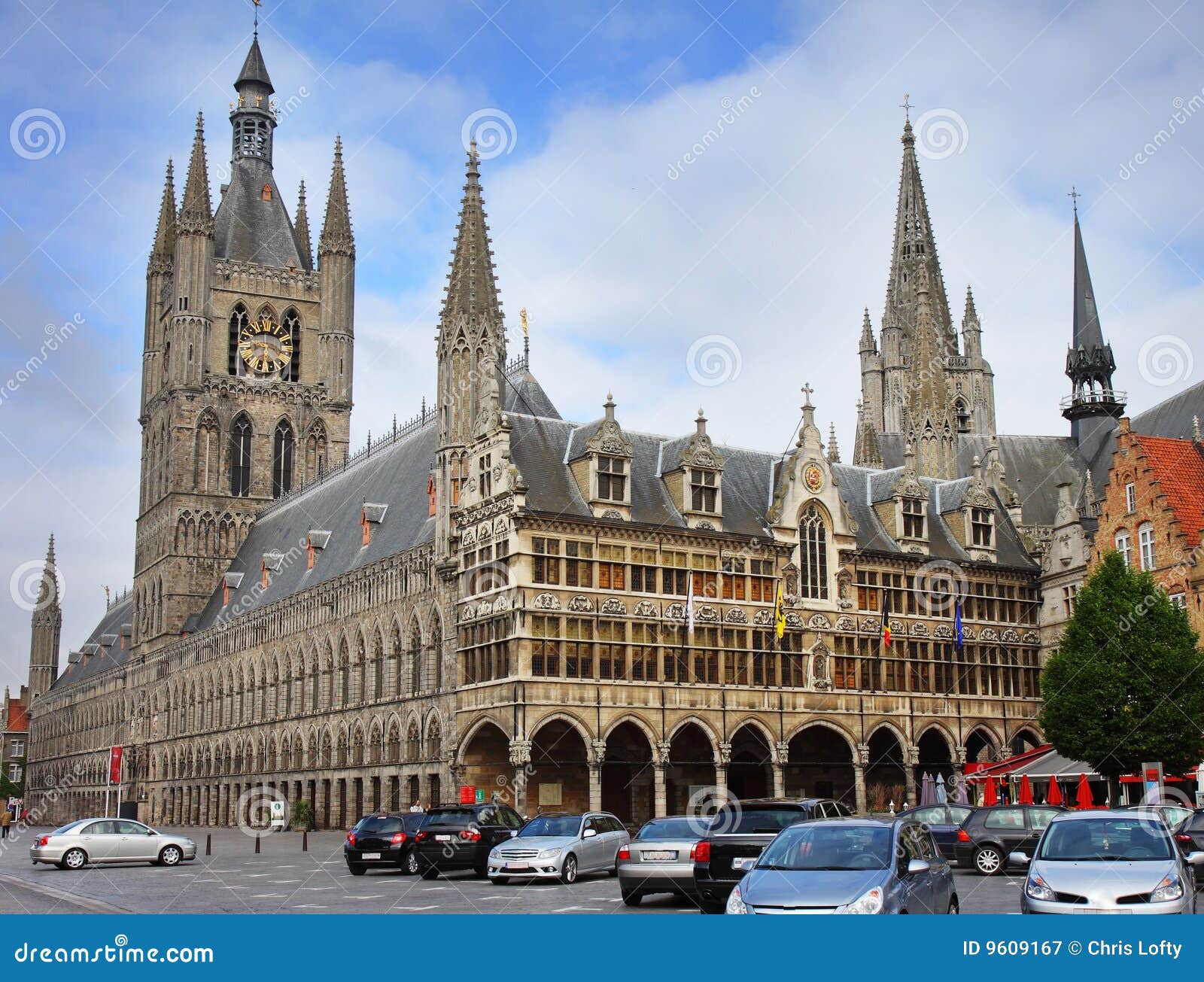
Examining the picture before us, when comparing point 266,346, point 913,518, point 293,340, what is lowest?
point 913,518

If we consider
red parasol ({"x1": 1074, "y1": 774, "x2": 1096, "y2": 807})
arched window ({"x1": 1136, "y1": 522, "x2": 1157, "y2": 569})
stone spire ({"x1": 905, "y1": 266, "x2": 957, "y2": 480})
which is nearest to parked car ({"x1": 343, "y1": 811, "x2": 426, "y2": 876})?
red parasol ({"x1": 1074, "y1": 774, "x2": 1096, "y2": 807})

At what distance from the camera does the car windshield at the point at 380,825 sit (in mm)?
30516

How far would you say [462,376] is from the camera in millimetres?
52125

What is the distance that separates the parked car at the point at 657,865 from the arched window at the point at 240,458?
220 ft

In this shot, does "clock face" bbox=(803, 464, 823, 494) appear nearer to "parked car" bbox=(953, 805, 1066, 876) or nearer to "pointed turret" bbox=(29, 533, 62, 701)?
"parked car" bbox=(953, 805, 1066, 876)

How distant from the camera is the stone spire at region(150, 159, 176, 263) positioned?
92.1 meters

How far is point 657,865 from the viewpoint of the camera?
21.5 metres

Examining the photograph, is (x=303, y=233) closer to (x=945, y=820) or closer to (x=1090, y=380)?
(x=1090, y=380)

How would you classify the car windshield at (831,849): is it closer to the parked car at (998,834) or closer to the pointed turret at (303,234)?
the parked car at (998,834)

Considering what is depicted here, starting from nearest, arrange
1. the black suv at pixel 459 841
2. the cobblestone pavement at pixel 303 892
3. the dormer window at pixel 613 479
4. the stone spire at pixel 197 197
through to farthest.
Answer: the cobblestone pavement at pixel 303 892 → the black suv at pixel 459 841 → the dormer window at pixel 613 479 → the stone spire at pixel 197 197

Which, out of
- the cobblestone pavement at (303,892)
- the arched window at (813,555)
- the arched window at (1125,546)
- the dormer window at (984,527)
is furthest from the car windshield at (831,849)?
the dormer window at (984,527)

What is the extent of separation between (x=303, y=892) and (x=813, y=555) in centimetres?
3170

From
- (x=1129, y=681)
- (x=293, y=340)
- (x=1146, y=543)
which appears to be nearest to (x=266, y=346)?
(x=293, y=340)
